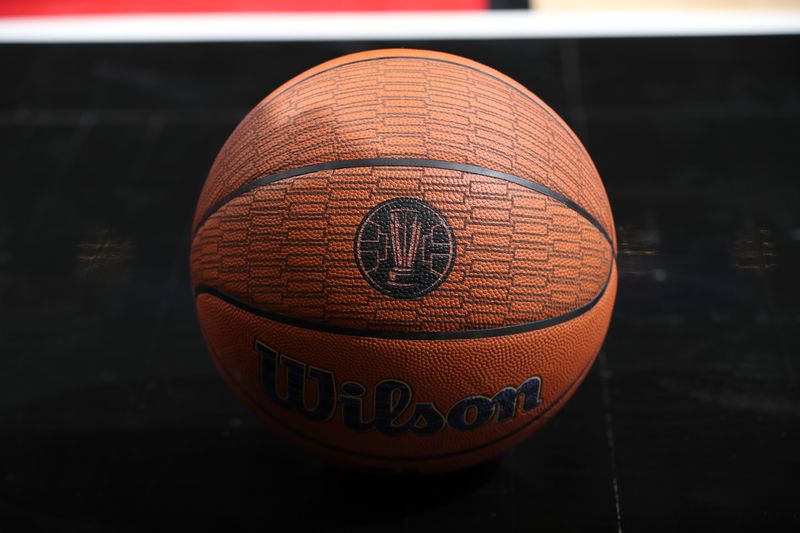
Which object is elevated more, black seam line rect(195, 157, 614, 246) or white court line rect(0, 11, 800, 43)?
white court line rect(0, 11, 800, 43)

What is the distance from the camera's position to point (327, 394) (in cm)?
183

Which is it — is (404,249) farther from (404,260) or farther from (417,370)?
(417,370)

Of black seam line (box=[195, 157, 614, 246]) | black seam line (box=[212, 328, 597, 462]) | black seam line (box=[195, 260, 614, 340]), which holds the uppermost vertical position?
black seam line (box=[195, 157, 614, 246])

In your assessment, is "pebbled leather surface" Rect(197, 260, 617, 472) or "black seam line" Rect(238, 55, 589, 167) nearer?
"pebbled leather surface" Rect(197, 260, 617, 472)

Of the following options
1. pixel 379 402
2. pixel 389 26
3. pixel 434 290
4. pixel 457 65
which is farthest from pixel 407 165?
pixel 389 26

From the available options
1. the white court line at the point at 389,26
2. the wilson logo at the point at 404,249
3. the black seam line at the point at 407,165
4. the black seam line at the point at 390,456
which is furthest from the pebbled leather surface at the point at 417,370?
the white court line at the point at 389,26

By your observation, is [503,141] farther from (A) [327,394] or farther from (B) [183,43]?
(B) [183,43]

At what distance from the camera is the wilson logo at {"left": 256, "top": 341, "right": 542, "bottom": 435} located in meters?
1.81

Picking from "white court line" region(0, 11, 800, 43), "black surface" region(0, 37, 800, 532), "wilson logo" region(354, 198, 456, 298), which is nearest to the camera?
"wilson logo" region(354, 198, 456, 298)

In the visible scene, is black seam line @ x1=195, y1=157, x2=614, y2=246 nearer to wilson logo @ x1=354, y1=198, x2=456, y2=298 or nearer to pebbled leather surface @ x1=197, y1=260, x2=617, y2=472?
wilson logo @ x1=354, y1=198, x2=456, y2=298

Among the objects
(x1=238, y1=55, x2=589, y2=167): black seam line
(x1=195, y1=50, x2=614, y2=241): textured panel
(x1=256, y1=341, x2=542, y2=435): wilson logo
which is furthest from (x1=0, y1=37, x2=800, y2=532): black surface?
(x1=238, y1=55, x2=589, y2=167): black seam line

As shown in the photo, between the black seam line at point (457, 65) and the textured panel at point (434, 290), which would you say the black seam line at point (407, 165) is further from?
the black seam line at point (457, 65)

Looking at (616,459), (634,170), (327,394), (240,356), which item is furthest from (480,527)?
(634,170)

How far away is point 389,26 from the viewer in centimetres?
410
